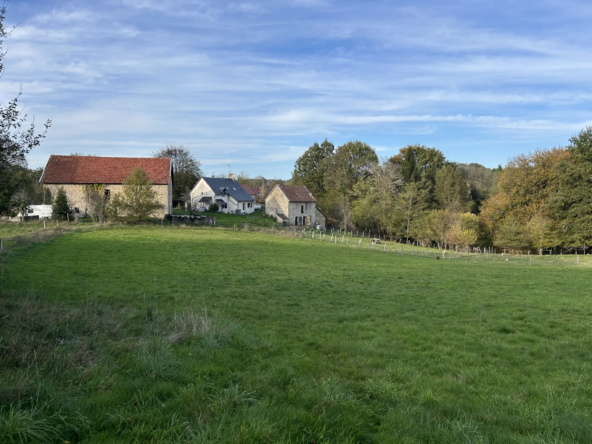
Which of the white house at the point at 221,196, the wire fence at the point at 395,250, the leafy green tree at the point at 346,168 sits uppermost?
the leafy green tree at the point at 346,168

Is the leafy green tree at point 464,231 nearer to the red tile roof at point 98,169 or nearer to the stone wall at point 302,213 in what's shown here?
the stone wall at point 302,213

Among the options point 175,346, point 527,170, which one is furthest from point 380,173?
point 175,346

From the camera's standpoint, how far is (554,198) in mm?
43156

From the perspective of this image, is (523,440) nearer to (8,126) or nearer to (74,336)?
(74,336)

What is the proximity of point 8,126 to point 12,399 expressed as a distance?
713 cm

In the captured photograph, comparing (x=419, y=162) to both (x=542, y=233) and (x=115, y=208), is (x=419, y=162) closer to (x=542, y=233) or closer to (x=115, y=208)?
(x=542, y=233)

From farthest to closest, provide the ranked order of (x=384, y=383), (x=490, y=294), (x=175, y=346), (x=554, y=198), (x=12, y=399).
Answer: (x=554, y=198) → (x=490, y=294) → (x=175, y=346) → (x=384, y=383) → (x=12, y=399)

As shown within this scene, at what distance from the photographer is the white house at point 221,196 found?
2625 inches

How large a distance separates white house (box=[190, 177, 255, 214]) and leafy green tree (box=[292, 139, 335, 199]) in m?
11.3

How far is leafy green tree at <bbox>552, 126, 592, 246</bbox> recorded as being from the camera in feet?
135

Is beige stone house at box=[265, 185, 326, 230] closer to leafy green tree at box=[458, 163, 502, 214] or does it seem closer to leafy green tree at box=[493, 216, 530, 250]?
leafy green tree at box=[458, 163, 502, 214]

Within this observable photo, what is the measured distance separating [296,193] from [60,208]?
32.8 m

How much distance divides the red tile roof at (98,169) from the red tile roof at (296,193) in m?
18.5

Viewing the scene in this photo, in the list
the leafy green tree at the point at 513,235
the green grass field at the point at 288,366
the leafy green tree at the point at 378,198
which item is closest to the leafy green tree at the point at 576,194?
the leafy green tree at the point at 513,235
